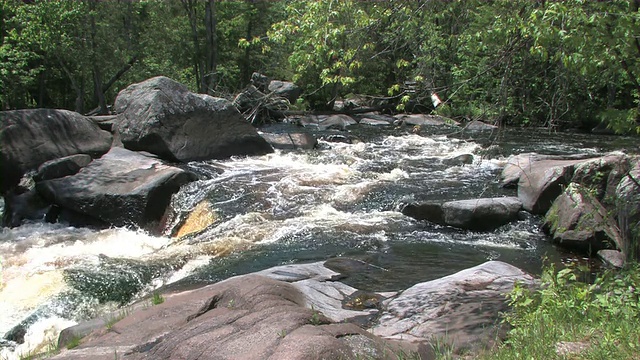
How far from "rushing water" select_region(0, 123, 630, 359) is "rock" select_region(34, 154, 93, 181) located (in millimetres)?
1084

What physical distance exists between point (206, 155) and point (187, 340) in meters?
10.2

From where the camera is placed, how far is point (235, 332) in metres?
3.86

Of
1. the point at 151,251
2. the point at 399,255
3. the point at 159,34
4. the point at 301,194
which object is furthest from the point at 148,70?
the point at 399,255

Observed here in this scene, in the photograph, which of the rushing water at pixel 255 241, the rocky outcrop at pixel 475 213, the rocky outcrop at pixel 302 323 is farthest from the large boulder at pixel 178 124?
the rocky outcrop at pixel 302 323

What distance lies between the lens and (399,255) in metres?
7.98

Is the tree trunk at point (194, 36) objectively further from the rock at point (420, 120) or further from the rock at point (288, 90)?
the rock at point (420, 120)

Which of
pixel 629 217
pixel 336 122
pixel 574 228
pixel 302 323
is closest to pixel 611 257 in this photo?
pixel 574 228

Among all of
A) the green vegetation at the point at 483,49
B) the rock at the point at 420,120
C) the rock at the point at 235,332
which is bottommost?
the rock at the point at 235,332

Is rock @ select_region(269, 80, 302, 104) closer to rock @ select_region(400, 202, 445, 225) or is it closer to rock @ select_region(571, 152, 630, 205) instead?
rock @ select_region(400, 202, 445, 225)

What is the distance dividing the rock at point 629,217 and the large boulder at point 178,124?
9703 millimetres

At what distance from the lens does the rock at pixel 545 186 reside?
9.46 m

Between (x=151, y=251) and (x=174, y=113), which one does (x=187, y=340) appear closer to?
(x=151, y=251)

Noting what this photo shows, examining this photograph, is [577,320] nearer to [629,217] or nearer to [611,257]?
[629,217]

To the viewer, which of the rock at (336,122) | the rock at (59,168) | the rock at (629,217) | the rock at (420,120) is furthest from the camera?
the rock at (420,120)
